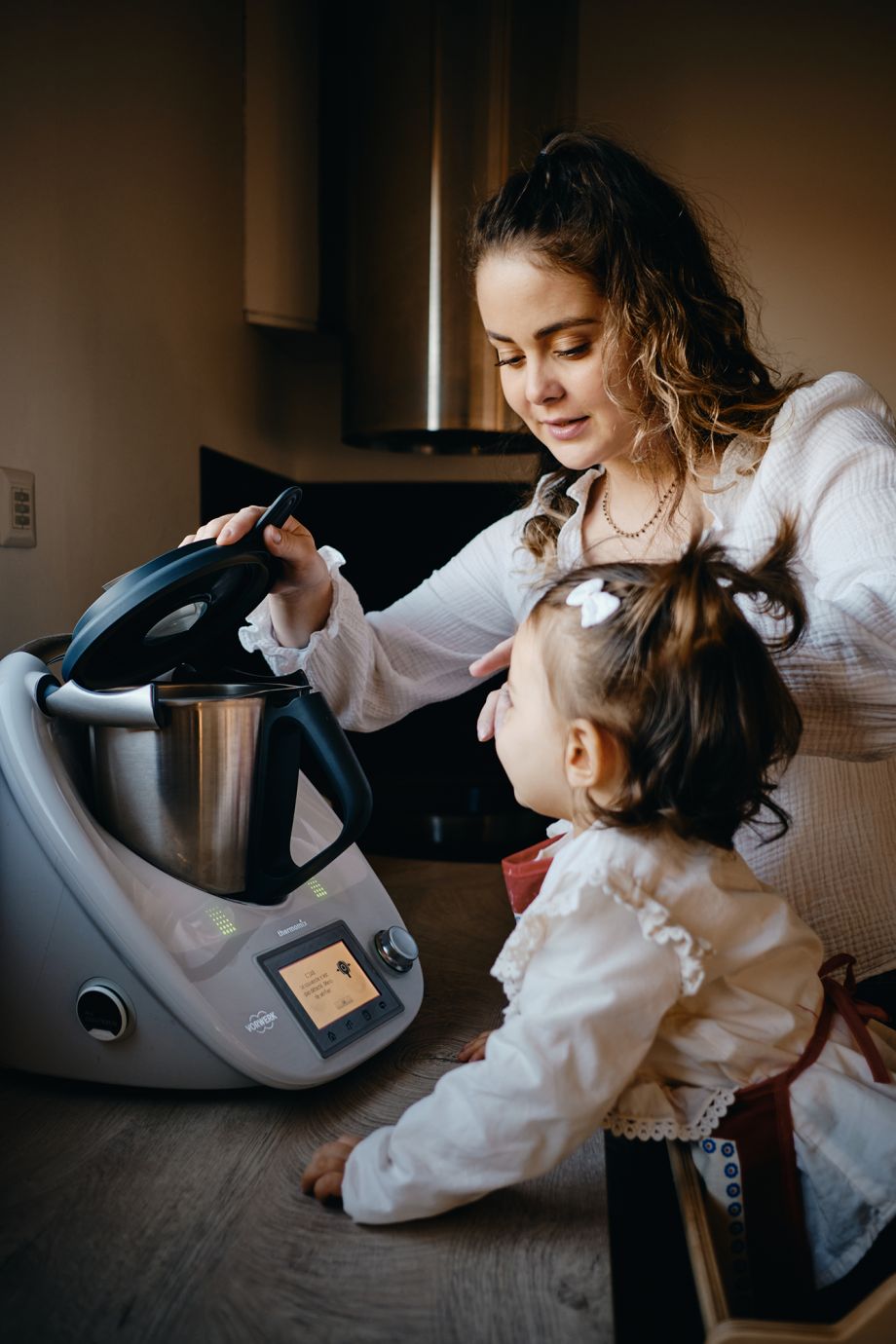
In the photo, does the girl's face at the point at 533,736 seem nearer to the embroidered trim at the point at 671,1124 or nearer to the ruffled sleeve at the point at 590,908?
the ruffled sleeve at the point at 590,908

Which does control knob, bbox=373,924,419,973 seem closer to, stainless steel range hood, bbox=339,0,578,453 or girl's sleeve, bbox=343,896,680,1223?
girl's sleeve, bbox=343,896,680,1223

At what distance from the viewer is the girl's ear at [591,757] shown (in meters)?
0.68

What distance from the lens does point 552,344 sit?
983 mm

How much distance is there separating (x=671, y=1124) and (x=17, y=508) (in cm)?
91

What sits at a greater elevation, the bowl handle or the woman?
the woman

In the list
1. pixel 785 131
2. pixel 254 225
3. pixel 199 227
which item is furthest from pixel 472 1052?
Result: pixel 785 131

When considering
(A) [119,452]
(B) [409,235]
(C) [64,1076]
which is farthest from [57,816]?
(B) [409,235]

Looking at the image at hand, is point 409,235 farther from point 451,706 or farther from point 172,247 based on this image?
point 451,706

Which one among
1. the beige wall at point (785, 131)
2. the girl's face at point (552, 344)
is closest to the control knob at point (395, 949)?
the girl's face at point (552, 344)

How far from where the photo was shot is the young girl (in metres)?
0.61

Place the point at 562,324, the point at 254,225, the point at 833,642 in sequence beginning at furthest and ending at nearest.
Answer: the point at 254,225, the point at 562,324, the point at 833,642

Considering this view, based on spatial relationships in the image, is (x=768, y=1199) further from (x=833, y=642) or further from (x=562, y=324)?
(x=562, y=324)

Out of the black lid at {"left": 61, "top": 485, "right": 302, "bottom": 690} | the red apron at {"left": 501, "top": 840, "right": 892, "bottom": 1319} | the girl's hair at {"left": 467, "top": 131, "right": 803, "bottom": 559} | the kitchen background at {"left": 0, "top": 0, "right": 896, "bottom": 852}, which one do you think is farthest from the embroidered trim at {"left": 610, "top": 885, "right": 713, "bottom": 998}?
the kitchen background at {"left": 0, "top": 0, "right": 896, "bottom": 852}

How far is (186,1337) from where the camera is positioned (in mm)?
537
